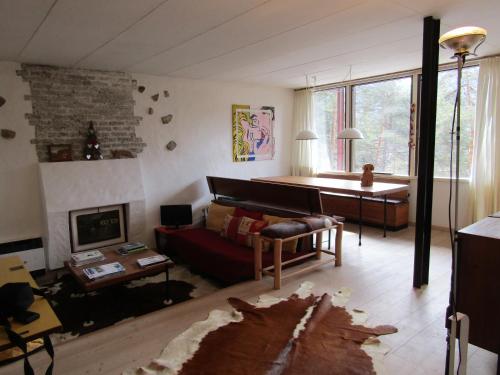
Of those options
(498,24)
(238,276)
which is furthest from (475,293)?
(498,24)

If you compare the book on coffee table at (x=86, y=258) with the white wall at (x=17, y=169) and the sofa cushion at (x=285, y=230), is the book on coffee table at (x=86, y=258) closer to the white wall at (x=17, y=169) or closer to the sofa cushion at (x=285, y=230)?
the white wall at (x=17, y=169)

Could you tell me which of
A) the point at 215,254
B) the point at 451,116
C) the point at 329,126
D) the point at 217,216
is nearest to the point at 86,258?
the point at 215,254

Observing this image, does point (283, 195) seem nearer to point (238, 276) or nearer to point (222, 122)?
point (238, 276)

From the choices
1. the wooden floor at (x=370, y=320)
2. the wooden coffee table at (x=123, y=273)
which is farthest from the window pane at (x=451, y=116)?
the wooden coffee table at (x=123, y=273)

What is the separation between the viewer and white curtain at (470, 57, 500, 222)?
174 inches

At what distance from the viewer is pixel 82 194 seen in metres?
4.43

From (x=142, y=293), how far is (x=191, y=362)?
5.67ft

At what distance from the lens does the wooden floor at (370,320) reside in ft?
7.31

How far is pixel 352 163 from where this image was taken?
6340 millimetres

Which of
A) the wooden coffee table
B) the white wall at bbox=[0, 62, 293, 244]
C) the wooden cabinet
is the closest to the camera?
the wooden cabinet

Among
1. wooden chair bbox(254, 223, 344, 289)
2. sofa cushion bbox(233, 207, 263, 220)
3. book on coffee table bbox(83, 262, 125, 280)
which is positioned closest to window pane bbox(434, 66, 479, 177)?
wooden chair bbox(254, 223, 344, 289)

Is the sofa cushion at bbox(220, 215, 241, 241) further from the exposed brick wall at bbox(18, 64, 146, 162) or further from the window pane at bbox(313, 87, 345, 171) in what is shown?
the window pane at bbox(313, 87, 345, 171)

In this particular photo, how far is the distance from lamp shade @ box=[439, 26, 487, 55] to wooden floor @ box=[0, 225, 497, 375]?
1.84 metres

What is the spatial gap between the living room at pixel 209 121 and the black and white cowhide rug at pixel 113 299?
472mm
